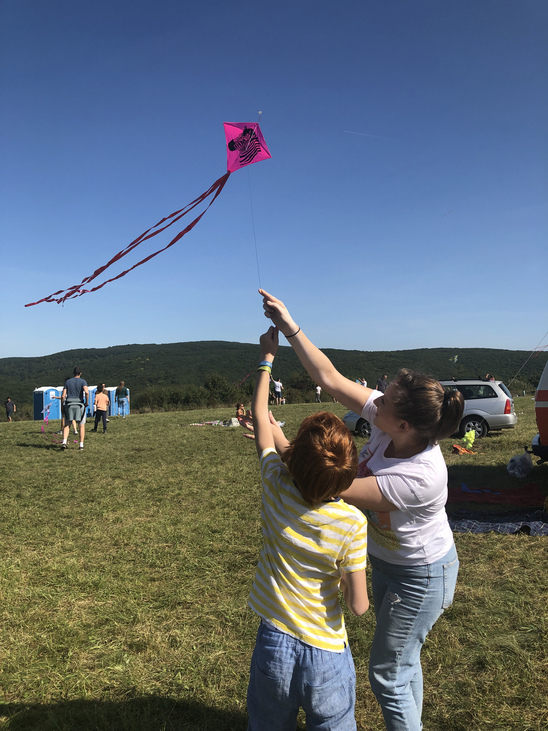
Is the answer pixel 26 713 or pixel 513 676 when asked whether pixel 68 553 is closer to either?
pixel 26 713

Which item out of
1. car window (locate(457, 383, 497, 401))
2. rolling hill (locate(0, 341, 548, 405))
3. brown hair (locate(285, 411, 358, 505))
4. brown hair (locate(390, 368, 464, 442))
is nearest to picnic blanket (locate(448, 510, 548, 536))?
brown hair (locate(390, 368, 464, 442))

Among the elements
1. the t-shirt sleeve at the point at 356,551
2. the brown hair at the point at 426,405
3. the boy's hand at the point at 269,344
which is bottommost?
the t-shirt sleeve at the point at 356,551

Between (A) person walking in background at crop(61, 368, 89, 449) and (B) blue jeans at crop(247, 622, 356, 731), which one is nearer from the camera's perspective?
(B) blue jeans at crop(247, 622, 356, 731)

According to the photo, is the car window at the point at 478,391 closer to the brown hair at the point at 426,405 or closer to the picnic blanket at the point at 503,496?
the picnic blanket at the point at 503,496

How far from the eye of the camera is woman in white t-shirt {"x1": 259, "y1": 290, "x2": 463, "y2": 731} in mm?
1911

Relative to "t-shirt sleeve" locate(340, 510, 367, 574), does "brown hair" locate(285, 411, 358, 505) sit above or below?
above

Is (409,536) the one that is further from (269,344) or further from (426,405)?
(269,344)

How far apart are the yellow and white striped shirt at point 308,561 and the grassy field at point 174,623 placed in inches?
61.4

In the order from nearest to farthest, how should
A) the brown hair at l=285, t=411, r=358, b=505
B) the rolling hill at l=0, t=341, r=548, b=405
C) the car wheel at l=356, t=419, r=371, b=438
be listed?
the brown hair at l=285, t=411, r=358, b=505
the car wheel at l=356, t=419, r=371, b=438
the rolling hill at l=0, t=341, r=548, b=405

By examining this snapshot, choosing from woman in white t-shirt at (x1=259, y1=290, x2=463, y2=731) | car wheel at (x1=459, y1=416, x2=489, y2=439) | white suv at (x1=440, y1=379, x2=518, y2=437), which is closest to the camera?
woman in white t-shirt at (x1=259, y1=290, x2=463, y2=731)

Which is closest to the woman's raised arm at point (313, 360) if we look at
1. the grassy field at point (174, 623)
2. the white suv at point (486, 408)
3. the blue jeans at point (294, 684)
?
the blue jeans at point (294, 684)

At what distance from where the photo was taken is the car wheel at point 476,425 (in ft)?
45.1

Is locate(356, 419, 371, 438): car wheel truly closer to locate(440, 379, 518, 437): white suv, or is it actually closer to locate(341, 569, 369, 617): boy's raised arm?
locate(440, 379, 518, 437): white suv

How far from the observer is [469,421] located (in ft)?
45.4
